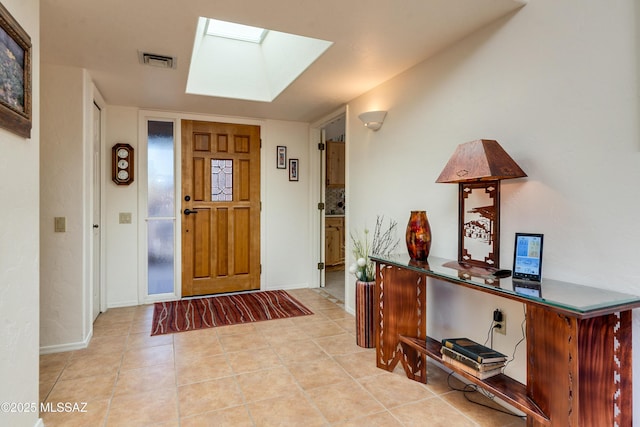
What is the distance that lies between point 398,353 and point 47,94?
3292mm

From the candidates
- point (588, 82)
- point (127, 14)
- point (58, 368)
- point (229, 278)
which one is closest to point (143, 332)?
point (58, 368)

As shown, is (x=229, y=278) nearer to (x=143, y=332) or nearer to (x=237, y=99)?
(x=143, y=332)

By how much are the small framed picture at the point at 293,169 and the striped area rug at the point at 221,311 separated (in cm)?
155

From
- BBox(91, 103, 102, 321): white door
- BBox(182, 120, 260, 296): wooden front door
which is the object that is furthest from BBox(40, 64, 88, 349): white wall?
BBox(182, 120, 260, 296): wooden front door

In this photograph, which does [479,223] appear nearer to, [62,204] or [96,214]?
[62,204]

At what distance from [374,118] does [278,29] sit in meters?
1.24

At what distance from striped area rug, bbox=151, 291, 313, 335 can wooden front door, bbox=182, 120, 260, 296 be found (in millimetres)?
255

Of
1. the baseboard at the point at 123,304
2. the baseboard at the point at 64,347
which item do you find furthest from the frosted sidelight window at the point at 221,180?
the baseboard at the point at 64,347

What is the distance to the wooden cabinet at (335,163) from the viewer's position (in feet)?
19.2

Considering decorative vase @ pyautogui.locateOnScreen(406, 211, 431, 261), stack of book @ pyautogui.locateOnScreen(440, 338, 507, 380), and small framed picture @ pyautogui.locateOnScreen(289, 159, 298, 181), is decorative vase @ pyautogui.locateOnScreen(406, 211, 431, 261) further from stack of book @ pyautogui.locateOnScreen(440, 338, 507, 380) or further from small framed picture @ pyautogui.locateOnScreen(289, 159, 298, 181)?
small framed picture @ pyautogui.locateOnScreen(289, 159, 298, 181)

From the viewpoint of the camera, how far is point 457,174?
1975mm

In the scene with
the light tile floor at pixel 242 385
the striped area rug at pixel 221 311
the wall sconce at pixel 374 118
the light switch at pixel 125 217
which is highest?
the wall sconce at pixel 374 118

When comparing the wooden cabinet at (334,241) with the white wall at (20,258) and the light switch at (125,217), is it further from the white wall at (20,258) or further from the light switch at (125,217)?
the white wall at (20,258)

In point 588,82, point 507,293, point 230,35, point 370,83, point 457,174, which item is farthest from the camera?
point 230,35
